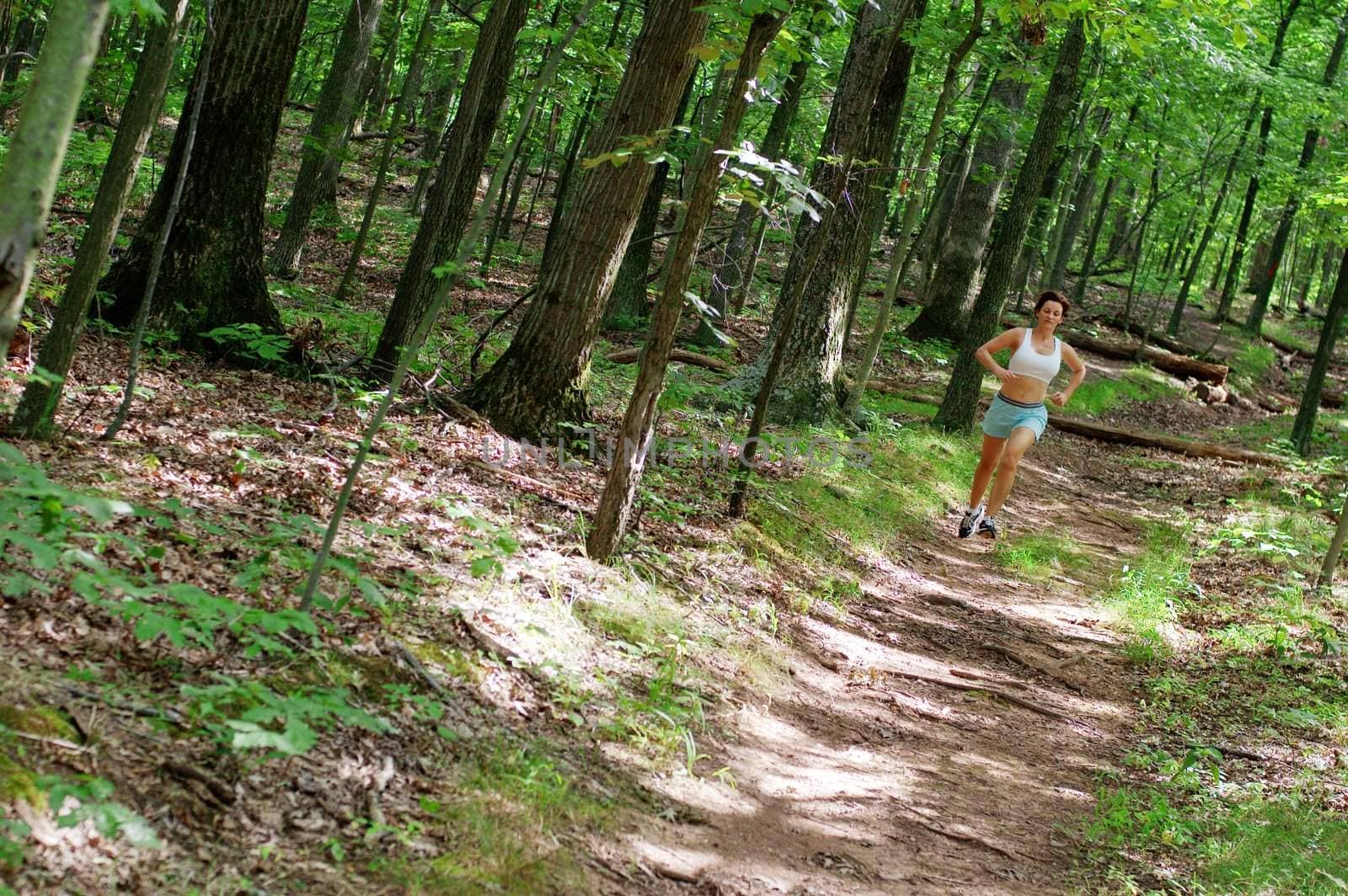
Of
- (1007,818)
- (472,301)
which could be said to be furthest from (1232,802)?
(472,301)

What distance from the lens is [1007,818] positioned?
4.57 metres

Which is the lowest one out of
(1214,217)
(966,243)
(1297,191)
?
(966,243)

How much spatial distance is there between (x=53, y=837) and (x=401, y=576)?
2074mm

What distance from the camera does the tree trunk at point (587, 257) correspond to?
6.24 m

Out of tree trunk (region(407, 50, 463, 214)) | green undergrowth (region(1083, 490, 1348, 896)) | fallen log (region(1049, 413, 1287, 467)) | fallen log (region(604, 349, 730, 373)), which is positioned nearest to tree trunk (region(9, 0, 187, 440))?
green undergrowth (region(1083, 490, 1348, 896))

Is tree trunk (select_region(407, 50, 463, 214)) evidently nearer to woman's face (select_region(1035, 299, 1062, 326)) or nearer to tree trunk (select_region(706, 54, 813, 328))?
tree trunk (select_region(706, 54, 813, 328))

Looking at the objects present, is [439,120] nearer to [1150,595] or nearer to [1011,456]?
[1011,456]

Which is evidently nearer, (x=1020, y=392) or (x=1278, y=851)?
(x=1278, y=851)

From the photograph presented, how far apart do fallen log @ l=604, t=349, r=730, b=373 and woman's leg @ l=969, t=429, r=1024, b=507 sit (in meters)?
4.76

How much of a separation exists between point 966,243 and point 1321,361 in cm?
588

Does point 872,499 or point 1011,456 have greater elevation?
point 1011,456

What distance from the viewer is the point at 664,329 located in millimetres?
5320

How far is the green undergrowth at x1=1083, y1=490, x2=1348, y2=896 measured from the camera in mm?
4312

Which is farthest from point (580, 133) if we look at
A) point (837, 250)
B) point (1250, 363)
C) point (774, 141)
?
point (1250, 363)
